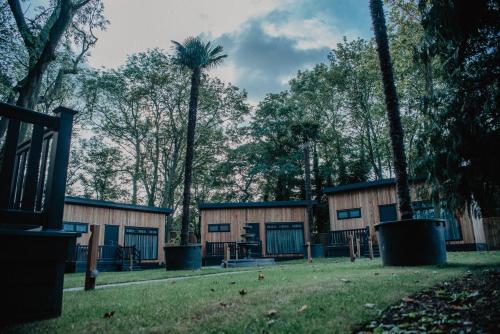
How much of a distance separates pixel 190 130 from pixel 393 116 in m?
7.95

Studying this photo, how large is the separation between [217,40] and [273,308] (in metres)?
14.0

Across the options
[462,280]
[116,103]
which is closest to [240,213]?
[116,103]

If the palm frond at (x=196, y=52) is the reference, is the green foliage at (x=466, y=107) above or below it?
below

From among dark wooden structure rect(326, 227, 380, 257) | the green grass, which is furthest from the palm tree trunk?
dark wooden structure rect(326, 227, 380, 257)

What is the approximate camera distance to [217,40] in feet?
48.0

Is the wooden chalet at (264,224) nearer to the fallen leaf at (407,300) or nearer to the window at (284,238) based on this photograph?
the window at (284,238)

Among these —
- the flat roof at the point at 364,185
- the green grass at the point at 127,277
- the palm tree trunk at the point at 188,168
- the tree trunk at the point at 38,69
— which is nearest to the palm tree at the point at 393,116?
the green grass at the point at 127,277

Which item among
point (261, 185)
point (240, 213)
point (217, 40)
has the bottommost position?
point (240, 213)

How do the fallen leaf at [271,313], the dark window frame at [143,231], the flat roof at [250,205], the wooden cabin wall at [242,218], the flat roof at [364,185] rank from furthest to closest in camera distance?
the flat roof at [250,205] → the wooden cabin wall at [242,218] → the dark window frame at [143,231] → the flat roof at [364,185] → the fallen leaf at [271,313]

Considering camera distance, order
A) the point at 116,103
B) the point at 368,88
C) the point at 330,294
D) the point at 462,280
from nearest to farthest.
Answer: the point at 330,294, the point at 462,280, the point at 116,103, the point at 368,88

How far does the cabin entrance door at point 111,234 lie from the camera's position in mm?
18391

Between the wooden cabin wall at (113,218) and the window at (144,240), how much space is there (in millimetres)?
246

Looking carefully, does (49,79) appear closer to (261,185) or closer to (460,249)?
(261,185)

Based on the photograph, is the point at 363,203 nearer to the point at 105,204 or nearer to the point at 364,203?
the point at 364,203
